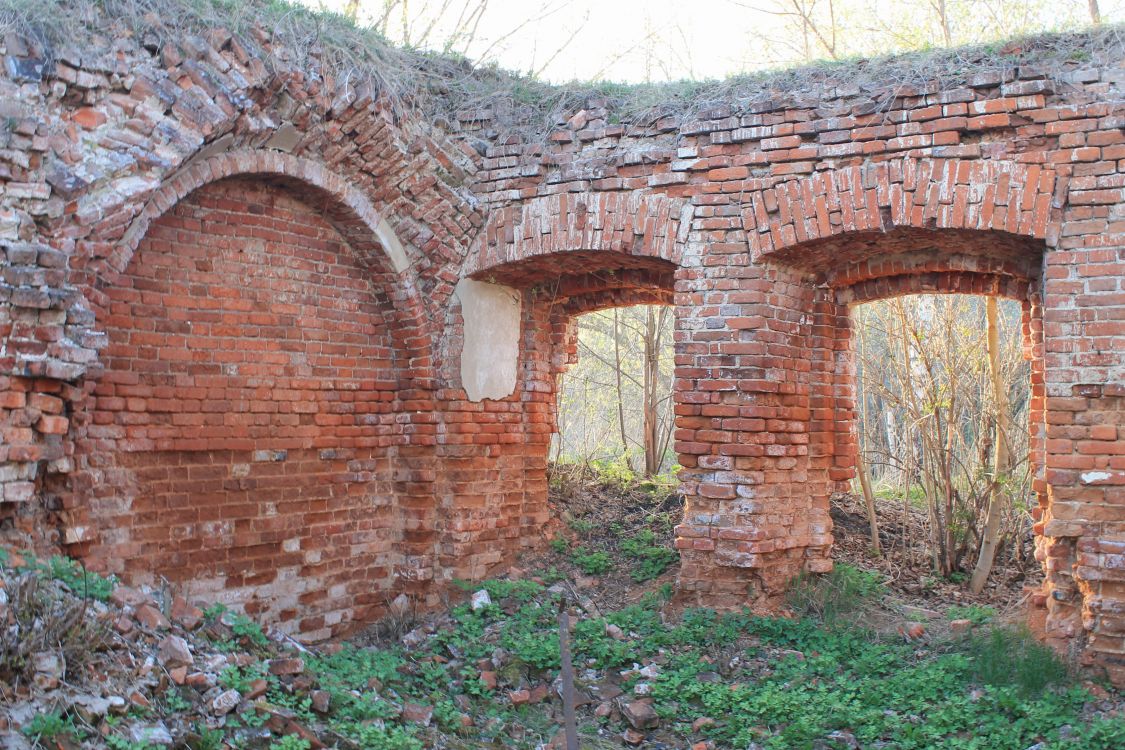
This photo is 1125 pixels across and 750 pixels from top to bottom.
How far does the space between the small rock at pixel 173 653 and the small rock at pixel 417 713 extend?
3.63ft

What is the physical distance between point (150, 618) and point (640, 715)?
2554mm

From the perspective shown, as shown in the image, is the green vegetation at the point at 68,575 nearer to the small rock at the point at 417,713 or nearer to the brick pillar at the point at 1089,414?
the small rock at the point at 417,713

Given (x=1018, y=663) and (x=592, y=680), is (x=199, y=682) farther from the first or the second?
(x=1018, y=663)

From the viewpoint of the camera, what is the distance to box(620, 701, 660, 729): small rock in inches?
208

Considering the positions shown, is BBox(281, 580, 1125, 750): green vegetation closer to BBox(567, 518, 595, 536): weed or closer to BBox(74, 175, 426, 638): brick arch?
BBox(74, 175, 426, 638): brick arch

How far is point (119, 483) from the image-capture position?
5.62 meters

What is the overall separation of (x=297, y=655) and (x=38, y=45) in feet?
11.1

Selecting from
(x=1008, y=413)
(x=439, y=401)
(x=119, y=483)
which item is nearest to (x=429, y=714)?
(x=119, y=483)

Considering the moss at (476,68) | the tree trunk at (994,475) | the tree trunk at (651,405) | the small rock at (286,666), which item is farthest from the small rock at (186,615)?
the tree trunk at (651,405)

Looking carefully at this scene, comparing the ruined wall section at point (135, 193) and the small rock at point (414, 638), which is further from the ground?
the ruined wall section at point (135, 193)

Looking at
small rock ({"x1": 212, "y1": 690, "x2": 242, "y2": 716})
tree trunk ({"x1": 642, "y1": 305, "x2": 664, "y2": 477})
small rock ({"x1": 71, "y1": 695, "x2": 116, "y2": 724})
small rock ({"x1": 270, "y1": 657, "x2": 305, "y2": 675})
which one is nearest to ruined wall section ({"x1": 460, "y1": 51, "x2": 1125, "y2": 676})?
small rock ({"x1": 270, "y1": 657, "x2": 305, "y2": 675})

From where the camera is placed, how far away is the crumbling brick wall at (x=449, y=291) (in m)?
5.29

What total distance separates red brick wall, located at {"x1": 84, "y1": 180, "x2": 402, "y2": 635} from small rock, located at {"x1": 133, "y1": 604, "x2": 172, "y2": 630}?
1147mm

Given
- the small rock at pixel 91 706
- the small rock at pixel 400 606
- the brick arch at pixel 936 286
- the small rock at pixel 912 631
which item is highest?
the brick arch at pixel 936 286
